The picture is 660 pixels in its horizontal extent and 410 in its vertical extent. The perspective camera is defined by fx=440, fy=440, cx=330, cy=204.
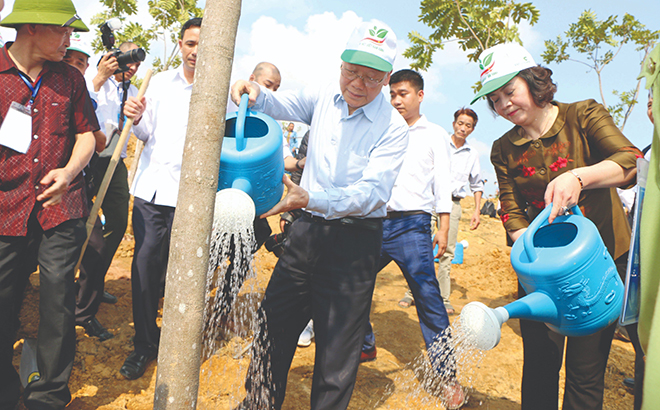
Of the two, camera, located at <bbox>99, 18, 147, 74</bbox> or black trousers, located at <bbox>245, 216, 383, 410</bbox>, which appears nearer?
black trousers, located at <bbox>245, 216, 383, 410</bbox>

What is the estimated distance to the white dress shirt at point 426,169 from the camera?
3.09m

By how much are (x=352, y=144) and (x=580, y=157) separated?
0.98m

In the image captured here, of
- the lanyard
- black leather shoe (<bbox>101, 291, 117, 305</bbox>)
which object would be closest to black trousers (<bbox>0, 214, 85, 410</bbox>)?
the lanyard

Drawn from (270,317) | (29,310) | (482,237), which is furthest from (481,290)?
(29,310)

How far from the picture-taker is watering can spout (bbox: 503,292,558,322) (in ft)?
4.75

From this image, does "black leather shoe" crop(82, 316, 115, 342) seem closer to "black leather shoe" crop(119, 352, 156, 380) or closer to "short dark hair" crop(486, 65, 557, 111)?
"black leather shoe" crop(119, 352, 156, 380)

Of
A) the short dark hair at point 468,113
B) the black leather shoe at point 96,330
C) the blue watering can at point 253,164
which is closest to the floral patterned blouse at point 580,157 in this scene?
the blue watering can at point 253,164

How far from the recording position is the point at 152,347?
8.96ft

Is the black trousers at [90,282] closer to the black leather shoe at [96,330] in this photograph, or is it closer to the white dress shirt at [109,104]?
the black leather shoe at [96,330]

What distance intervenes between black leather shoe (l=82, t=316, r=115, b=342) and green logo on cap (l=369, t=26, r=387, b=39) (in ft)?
8.54

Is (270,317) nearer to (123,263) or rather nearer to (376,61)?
(376,61)

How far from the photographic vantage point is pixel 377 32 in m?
1.93

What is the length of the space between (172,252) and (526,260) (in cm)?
120

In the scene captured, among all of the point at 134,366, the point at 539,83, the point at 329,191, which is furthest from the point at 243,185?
the point at 134,366
